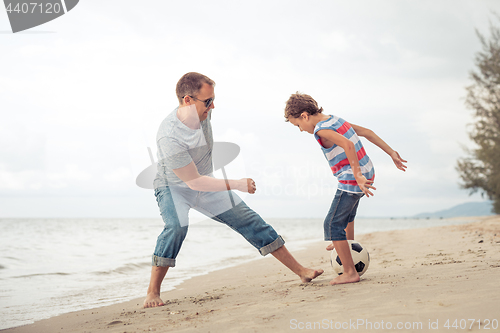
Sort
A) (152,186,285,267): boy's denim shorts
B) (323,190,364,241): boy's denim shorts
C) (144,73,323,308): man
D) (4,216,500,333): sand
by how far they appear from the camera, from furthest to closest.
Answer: (152,186,285,267): boy's denim shorts → (323,190,364,241): boy's denim shorts → (144,73,323,308): man → (4,216,500,333): sand

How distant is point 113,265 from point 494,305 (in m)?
6.82

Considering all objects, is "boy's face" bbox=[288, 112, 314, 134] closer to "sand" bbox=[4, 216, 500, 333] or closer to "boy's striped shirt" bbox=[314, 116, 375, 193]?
"boy's striped shirt" bbox=[314, 116, 375, 193]

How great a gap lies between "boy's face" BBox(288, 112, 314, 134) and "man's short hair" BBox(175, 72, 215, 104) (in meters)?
0.84

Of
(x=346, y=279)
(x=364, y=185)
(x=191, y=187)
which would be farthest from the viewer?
(x=346, y=279)

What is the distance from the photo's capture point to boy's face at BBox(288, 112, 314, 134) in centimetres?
345

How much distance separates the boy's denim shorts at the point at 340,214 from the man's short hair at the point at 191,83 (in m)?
1.52

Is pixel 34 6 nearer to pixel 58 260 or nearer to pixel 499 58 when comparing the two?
pixel 58 260

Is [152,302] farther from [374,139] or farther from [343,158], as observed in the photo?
[374,139]

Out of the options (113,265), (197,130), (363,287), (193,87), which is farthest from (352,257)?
(113,265)

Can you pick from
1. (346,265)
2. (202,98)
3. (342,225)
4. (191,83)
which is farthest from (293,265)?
(191,83)

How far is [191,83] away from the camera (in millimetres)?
3271

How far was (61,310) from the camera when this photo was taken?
3889 millimetres

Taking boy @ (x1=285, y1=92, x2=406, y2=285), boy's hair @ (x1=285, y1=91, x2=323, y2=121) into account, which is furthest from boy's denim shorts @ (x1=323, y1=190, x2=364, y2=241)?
boy's hair @ (x1=285, y1=91, x2=323, y2=121)

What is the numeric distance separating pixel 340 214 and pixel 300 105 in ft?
3.42
